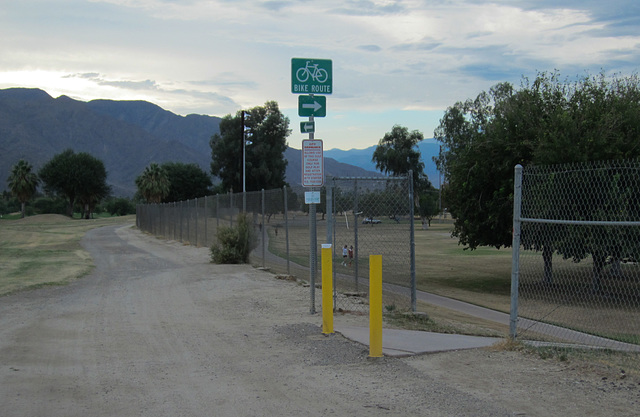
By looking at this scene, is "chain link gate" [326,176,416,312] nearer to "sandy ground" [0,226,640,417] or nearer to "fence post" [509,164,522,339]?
"sandy ground" [0,226,640,417]

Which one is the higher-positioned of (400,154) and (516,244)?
(400,154)

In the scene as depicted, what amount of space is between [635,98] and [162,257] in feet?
59.3

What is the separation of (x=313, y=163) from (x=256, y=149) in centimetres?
6483

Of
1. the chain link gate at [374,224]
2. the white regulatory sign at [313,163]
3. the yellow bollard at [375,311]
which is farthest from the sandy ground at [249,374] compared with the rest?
the white regulatory sign at [313,163]

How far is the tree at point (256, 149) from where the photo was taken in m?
73.4

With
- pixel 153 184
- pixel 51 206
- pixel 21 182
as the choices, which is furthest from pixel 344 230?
pixel 51 206

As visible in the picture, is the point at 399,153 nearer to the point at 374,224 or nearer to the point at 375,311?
the point at 374,224

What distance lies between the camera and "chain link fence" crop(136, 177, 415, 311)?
1063 cm

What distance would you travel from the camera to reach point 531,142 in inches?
778

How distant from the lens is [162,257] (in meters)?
23.6

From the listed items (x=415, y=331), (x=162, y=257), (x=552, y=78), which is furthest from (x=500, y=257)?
(x=415, y=331)

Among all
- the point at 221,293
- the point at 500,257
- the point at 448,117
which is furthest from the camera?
the point at 448,117

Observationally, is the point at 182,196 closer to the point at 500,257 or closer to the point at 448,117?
the point at 448,117

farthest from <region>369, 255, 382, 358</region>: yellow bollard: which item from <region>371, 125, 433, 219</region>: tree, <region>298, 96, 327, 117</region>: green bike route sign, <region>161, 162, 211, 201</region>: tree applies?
<region>161, 162, 211, 201</region>: tree
